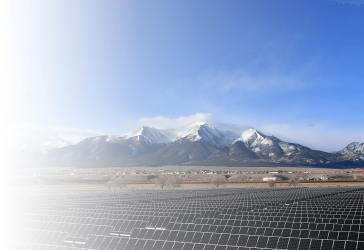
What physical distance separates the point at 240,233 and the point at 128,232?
15812 mm

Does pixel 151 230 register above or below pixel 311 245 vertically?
below

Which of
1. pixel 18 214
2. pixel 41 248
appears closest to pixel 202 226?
pixel 41 248

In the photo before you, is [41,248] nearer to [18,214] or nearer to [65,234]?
[65,234]

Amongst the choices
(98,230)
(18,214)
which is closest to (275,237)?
(98,230)

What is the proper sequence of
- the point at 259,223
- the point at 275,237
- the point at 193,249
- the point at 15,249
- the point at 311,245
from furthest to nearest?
the point at 15,249, the point at 259,223, the point at 193,249, the point at 275,237, the point at 311,245

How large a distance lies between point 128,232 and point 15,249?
18.6m

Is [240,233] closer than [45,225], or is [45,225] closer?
[240,233]

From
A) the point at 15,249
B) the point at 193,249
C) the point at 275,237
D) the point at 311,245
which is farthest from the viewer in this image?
the point at 15,249

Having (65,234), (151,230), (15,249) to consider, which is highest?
(151,230)

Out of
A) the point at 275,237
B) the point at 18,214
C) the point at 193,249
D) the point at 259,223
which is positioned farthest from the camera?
the point at 18,214

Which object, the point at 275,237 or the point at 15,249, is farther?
the point at 15,249

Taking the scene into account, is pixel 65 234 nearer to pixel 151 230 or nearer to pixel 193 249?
pixel 151 230

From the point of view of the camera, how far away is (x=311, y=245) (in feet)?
77.5

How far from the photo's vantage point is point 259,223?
30.7 metres
